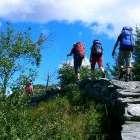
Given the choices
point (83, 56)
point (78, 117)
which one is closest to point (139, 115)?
point (78, 117)

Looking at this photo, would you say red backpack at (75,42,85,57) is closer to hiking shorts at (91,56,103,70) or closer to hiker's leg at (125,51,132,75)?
hiking shorts at (91,56,103,70)

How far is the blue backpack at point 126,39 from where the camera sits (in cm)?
1866

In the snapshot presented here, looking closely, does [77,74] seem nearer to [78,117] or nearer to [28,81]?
[78,117]

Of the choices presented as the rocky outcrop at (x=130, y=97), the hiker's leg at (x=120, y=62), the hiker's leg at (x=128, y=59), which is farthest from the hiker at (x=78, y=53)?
the rocky outcrop at (x=130, y=97)

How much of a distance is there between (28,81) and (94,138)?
9.32ft

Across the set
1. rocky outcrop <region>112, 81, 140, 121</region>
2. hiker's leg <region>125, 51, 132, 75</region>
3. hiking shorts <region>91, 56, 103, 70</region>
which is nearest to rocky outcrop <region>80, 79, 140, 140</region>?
rocky outcrop <region>112, 81, 140, 121</region>

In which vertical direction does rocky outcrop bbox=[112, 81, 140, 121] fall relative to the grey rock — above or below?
above

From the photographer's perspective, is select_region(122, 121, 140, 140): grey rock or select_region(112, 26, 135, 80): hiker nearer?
select_region(122, 121, 140, 140): grey rock

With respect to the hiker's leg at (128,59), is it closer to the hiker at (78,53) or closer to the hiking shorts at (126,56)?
the hiking shorts at (126,56)

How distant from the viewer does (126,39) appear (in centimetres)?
1870

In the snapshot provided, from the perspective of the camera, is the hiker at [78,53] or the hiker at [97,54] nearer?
the hiker at [97,54]

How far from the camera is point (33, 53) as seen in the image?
16.5 meters

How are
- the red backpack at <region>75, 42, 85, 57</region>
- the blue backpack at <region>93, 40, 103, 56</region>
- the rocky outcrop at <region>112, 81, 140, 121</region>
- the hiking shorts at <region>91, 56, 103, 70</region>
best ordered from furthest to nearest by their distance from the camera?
the red backpack at <region>75, 42, 85, 57</region> < the hiking shorts at <region>91, 56, 103, 70</region> < the blue backpack at <region>93, 40, 103, 56</region> < the rocky outcrop at <region>112, 81, 140, 121</region>

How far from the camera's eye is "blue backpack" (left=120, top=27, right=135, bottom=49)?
18656mm
